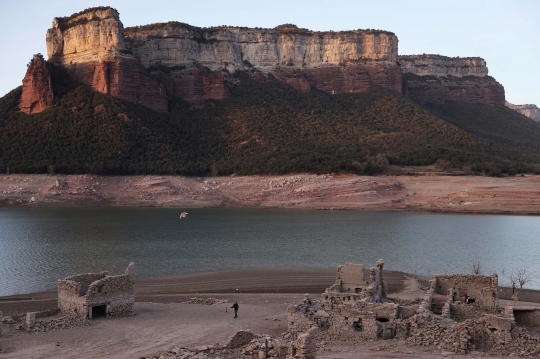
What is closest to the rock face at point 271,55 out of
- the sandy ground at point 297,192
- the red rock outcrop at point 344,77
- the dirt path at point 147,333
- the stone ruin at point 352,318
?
the red rock outcrop at point 344,77

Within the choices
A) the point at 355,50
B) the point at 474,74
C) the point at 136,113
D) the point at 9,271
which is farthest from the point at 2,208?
the point at 474,74

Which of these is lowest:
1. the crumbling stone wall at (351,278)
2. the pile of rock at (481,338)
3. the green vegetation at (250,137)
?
the pile of rock at (481,338)

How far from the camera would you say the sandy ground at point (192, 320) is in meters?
20.2

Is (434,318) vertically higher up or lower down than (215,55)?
lower down

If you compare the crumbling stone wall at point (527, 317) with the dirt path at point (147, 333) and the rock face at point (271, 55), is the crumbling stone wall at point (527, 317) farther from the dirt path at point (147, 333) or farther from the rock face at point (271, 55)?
the rock face at point (271, 55)

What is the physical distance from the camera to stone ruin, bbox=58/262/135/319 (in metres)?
25.5

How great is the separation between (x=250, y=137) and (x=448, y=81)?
71248 mm

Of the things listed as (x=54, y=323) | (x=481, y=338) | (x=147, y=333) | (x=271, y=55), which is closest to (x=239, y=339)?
(x=147, y=333)

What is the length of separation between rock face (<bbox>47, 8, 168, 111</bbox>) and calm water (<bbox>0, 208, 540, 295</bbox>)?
3676 centimetres

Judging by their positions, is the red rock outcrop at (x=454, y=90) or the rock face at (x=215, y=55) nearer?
the rock face at (x=215, y=55)

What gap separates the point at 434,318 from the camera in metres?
20.8

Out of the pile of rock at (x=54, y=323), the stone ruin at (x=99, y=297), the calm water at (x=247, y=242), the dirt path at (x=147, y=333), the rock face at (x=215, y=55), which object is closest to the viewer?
the dirt path at (x=147, y=333)

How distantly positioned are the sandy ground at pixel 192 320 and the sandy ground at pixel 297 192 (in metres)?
48.3

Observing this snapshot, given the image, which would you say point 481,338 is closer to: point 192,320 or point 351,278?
point 351,278
